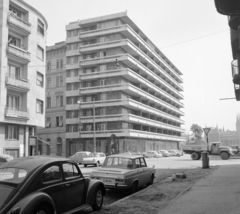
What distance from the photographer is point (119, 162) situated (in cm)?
1136

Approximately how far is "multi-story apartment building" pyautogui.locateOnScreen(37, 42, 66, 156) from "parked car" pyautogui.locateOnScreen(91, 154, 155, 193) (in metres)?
46.1

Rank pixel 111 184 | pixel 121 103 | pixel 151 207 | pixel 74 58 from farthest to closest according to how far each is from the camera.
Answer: pixel 74 58 → pixel 121 103 → pixel 111 184 → pixel 151 207

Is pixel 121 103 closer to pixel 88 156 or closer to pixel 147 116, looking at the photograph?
pixel 147 116

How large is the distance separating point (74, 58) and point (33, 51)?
27160 mm

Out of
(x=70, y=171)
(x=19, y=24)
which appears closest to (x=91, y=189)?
(x=70, y=171)

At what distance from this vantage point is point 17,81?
94.0ft

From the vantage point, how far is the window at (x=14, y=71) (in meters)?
28.7

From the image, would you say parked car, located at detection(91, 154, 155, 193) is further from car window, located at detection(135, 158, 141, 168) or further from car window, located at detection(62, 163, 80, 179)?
car window, located at detection(62, 163, 80, 179)

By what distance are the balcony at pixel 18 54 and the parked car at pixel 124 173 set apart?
20551mm

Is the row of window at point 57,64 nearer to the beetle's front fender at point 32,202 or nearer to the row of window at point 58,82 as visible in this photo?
the row of window at point 58,82

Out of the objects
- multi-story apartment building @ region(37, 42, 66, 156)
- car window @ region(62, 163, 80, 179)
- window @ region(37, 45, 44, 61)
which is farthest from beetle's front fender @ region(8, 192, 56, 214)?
multi-story apartment building @ region(37, 42, 66, 156)

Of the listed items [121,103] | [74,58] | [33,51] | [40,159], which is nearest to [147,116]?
[121,103]

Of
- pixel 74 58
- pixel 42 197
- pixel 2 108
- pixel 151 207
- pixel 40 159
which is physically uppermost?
pixel 74 58

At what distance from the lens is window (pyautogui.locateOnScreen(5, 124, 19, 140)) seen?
28312 mm
